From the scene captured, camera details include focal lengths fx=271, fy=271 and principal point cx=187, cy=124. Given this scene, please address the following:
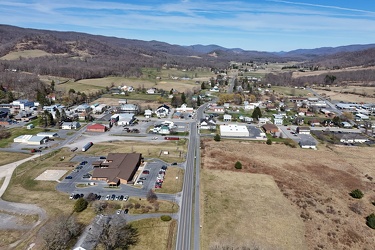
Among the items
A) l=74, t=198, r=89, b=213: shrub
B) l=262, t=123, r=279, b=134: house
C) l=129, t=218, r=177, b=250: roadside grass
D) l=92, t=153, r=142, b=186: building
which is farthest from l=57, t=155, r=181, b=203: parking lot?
l=262, t=123, r=279, b=134: house

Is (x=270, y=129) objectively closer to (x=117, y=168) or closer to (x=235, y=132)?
(x=235, y=132)

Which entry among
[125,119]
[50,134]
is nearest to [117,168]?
[50,134]

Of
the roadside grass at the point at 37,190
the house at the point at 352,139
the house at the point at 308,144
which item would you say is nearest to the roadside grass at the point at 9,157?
the roadside grass at the point at 37,190

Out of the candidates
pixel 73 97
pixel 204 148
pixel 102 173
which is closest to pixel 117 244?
pixel 102 173

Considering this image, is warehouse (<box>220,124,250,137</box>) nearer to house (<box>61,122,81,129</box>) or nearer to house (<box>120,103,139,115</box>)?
house (<box>120,103,139,115</box>)

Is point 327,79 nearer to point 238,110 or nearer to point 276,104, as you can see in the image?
point 276,104
